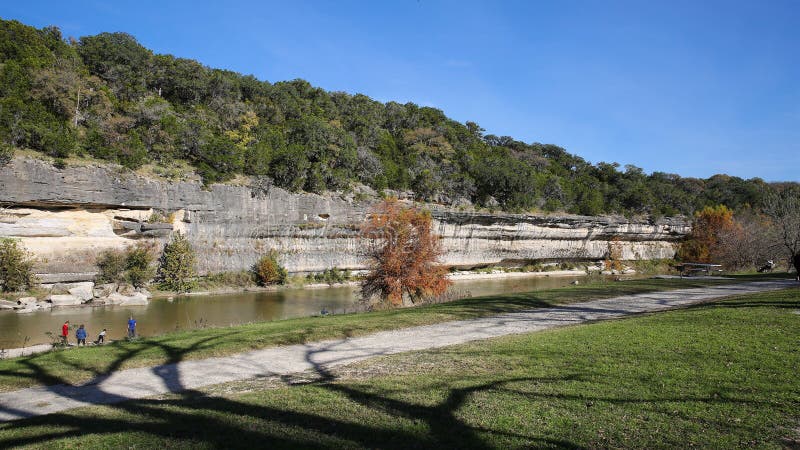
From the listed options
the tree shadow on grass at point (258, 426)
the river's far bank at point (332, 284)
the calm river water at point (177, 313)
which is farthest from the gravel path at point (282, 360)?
the river's far bank at point (332, 284)

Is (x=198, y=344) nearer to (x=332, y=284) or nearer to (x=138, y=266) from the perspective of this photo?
(x=138, y=266)

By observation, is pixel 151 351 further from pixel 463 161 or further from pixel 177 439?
pixel 463 161

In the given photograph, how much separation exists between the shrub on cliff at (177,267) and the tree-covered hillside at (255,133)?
6.68 m

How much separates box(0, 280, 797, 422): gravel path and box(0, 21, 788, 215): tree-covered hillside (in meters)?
29.1

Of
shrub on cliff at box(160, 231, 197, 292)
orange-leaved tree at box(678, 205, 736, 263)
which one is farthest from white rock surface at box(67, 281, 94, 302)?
orange-leaved tree at box(678, 205, 736, 263)

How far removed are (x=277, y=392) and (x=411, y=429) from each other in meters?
2.67

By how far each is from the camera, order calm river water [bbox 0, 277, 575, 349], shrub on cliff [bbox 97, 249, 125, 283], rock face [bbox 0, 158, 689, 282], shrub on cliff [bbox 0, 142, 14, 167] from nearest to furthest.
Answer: calm river water [bbox 0, 277, 575, 349] < shrub on cliff [bbox 0, 142, 14, 167] < rock face [bbox 0, 158, 689, 282] < shrub on cliff [bbox 97, 249, 125, 283]

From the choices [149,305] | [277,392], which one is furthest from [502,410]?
[149,305]

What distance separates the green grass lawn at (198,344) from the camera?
880 centimetres

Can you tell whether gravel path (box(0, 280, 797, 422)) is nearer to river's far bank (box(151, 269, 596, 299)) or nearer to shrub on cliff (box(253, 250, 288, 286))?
river's far bank (box(151, 269, 596, 299))

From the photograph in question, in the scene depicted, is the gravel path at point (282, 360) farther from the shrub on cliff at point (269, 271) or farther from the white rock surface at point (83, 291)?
the shrub on cliff at point (269, 271)

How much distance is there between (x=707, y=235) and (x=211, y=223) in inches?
2201

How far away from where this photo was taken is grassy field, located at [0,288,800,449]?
4.91 metres

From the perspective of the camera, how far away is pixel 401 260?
70.7 ft
